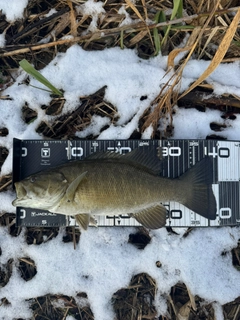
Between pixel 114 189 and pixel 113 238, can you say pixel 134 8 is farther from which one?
pixel 113 238

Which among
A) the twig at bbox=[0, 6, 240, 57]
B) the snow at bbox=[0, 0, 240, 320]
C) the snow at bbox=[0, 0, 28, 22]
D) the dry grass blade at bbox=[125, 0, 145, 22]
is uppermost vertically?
the snow at bbox=[0, 0, 28, 22]

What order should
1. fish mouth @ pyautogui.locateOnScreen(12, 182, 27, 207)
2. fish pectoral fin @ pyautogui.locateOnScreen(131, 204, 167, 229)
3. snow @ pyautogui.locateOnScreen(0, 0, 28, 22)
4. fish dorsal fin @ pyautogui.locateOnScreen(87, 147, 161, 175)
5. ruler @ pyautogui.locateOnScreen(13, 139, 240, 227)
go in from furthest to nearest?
snow @ pyautogui.locateOnScreen(0, 0, 28, 22)
ruler @ pyautogui.locateOnScreen(13, 139, 240, 227)
fish pectoral fin @ pyautogui.locateOnScreen(131, 204, 167, 229)
fish dorsal fin @ pyautogui.locateOnScreen(87, 147, 161, 175)
fish mouth @ pyautogui.locateOnScreen(12, 182, 27, 207)

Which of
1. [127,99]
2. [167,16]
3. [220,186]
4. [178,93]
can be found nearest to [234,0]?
[167,16]

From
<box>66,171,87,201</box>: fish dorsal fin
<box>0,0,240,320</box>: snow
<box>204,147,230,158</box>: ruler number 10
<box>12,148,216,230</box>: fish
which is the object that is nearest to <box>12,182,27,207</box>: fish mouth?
<box>12,148,216,230</box>: fish

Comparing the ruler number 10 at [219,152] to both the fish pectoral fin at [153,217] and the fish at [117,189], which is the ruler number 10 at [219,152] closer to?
the fish at [117,189]

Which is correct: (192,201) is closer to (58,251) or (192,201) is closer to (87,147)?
(87,147)

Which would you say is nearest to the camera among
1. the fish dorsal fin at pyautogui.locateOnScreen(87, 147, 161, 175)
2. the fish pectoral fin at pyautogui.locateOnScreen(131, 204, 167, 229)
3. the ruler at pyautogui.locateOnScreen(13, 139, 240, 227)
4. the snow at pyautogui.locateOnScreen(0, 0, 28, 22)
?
the fish dorsal fin at pyautogui.locateOnScreen(87, 147, 161, 175)

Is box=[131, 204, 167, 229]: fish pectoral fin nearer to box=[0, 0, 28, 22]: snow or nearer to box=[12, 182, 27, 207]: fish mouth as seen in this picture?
box=[12, 182, 27, 207]: fish mouth

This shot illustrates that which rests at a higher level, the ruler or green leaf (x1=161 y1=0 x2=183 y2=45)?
green leaf (x1=161 y1=0 x2=183 y2=45)
